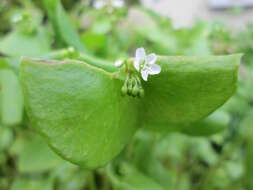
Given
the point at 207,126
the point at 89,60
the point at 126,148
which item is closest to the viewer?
the point at 89,60

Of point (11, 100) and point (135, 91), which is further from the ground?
point (11, 100)

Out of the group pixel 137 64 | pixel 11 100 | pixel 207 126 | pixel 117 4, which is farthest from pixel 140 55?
pixel 117 4

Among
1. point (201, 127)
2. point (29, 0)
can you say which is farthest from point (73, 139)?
point (29, 0)

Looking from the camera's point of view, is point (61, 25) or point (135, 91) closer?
point (135, 91)

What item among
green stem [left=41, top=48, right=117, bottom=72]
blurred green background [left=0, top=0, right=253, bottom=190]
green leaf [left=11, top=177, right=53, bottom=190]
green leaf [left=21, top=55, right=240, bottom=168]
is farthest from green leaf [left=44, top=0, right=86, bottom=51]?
green leaf [left=11, top=177, right=53, bottom=190]

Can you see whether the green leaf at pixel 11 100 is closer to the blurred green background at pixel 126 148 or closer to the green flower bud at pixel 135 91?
the blurred green background at pixel 126 148

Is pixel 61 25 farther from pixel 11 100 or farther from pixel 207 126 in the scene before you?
pixel 207 126

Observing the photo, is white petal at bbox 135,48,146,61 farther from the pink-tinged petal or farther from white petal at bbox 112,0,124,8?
white petal at bbox 112,0,124,8
